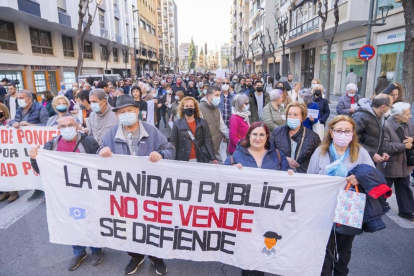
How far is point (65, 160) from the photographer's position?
3.01 meters

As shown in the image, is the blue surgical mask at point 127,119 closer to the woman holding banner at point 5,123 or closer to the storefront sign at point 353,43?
the woman holding banner at point 5,123

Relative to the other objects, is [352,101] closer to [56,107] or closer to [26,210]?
[56,107]

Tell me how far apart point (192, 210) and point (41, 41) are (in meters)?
22.0

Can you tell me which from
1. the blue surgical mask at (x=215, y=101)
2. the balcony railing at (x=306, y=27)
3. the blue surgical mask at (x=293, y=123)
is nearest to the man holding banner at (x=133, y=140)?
the blue surgical mask at (x=293, y=123)

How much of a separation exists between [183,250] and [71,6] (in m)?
24.8

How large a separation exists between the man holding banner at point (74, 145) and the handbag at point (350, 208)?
258 centimetres

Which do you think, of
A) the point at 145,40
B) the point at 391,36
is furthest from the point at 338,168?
the point at 145,40

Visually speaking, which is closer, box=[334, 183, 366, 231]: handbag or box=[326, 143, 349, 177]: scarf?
box=[334, 183, 366, 231]: handbag

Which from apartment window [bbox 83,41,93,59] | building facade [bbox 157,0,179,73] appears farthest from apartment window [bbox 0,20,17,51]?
building facade [bbox 157,0,179,73]

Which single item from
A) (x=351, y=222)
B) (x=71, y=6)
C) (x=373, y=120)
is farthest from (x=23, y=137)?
(x=71, y=6)

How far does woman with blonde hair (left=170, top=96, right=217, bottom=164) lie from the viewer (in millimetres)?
4137

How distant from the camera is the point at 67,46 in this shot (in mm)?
24078

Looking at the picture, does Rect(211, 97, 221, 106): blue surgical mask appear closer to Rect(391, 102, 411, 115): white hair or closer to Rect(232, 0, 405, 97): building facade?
Rect(391, 102, 411, 115): white hair

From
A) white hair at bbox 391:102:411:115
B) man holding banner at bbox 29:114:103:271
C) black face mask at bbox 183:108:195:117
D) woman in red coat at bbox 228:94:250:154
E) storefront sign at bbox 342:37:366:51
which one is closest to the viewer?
man holding banner at bbox 29:114:103:271
